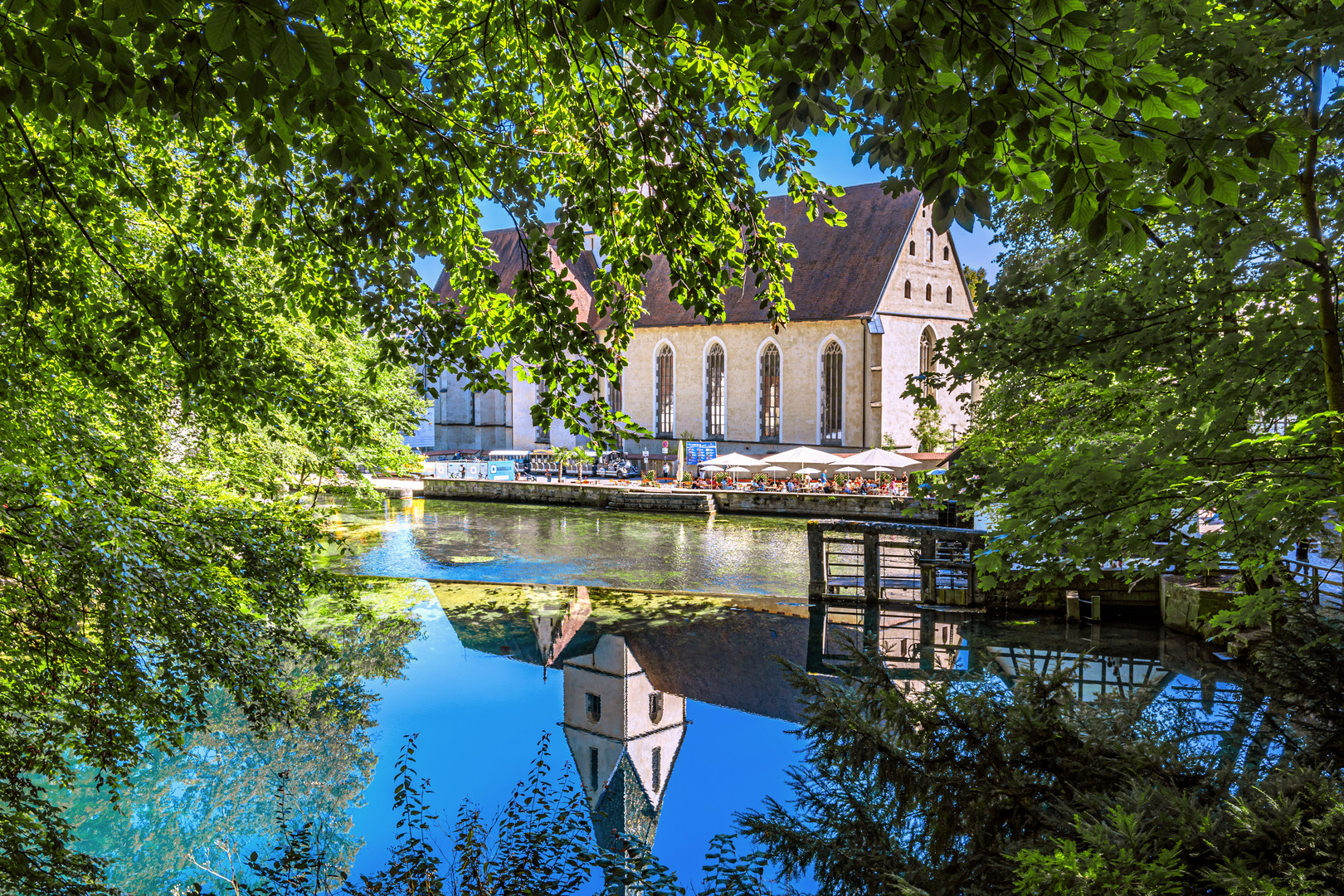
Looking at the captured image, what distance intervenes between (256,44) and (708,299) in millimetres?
2250

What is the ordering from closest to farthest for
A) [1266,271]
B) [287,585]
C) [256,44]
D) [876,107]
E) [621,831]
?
[256,44], [876,107], [1266,271], [287,585], [621,831]

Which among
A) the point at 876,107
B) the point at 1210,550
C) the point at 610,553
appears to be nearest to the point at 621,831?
the point at 1210,550

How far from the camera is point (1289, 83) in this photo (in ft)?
14.3

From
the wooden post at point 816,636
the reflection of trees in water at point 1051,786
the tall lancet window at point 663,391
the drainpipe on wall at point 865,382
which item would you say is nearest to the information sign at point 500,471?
the tall lancet window at point 663,391

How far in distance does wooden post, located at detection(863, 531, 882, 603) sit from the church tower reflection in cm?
526

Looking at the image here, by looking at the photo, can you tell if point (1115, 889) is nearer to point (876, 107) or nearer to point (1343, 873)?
point (1343, 873)

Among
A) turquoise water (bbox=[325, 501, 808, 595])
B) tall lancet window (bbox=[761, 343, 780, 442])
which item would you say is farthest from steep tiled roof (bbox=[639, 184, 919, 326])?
turquoise water (bbox=[325, 501, 808, 595])

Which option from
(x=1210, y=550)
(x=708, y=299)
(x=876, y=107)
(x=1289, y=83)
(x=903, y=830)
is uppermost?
(x=1289, y=83)

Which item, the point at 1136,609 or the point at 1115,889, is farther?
the point at 1136,609

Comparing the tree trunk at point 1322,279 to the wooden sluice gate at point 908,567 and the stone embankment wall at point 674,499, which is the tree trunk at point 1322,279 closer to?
the wooden sluice gate at point 908,567

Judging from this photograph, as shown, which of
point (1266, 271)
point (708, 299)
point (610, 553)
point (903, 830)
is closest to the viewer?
point (903, 830)

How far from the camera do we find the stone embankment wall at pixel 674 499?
27.5 metres

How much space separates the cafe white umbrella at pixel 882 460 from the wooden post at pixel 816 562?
45.6 feet

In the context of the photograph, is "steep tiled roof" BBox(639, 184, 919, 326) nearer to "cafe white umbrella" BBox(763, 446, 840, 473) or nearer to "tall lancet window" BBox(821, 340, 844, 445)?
"tall lancet window" BBox(821, 340, 844, 445)
